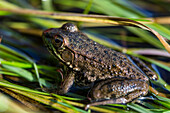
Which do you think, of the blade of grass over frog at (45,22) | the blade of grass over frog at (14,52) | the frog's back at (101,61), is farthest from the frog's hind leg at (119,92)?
the blade of grass over frog at (45,22)

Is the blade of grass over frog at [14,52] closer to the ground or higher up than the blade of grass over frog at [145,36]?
closer to the ground

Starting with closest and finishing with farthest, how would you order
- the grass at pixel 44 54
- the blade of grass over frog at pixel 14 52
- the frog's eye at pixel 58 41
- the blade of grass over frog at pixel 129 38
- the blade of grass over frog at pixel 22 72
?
the grass at pixel 44 54 < the frog's eye at pixel 58 41 < the blade of grass over frog at pixel 22 72 < the blade of grass over frog at pixel 14 52 < the blade of grass over frog at pixel 129 38

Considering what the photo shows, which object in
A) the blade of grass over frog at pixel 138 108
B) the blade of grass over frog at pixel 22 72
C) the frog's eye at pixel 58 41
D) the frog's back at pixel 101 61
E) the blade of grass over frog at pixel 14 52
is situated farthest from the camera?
the blade of grass over frog at pixel 14 52

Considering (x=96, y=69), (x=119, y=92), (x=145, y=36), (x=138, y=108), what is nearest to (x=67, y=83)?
(x=96, y=69)

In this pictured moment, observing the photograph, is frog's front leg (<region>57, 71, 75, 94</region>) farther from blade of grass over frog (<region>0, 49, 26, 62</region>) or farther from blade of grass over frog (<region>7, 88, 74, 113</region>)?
blade of grass over frog (<region>0, 49, 26, 62</region>)

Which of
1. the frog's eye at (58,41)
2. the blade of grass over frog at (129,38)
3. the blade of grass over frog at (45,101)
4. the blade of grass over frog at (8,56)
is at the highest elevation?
the blade of grass over frog at (129,38)

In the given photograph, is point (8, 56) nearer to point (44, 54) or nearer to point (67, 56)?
point (44, 54)

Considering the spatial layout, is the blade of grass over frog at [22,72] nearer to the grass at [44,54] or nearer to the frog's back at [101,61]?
the grass at [44,54]
